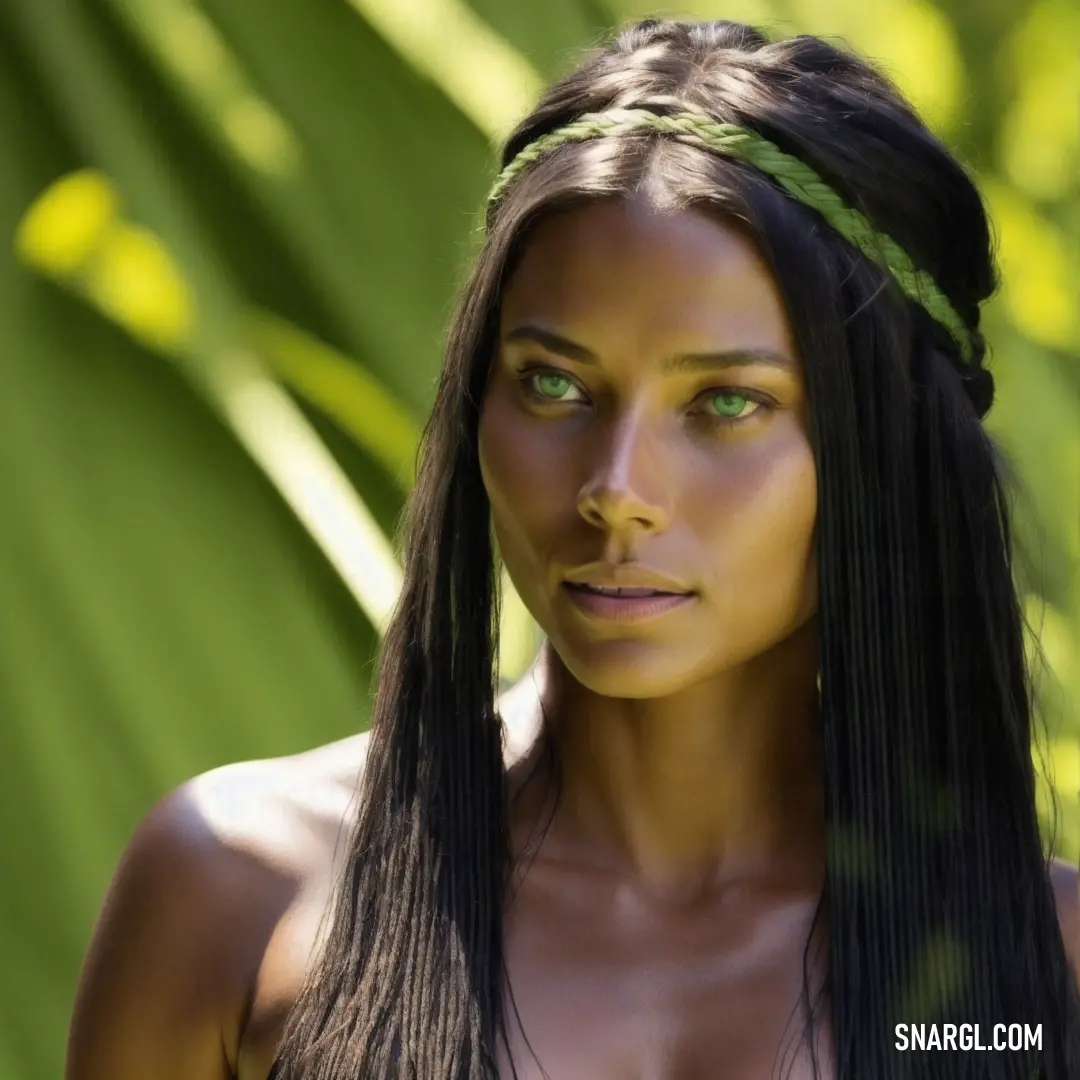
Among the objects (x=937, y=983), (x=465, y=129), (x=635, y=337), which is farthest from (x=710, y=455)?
(x=465, y=129)

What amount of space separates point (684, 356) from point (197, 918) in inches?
21.3

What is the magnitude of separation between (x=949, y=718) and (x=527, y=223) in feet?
1.53

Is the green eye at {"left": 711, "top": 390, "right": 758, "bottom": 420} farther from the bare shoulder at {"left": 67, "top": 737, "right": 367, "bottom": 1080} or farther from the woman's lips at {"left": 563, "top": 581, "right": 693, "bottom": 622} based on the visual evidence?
the bare shoulder at {"left": 67, "top": 737, "right": 367, "bottom": 1080}

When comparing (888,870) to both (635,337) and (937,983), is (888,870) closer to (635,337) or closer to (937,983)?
(937,983)

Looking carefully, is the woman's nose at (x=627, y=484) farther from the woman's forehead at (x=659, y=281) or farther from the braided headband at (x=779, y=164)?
the braided headband at (x=779, y=164)

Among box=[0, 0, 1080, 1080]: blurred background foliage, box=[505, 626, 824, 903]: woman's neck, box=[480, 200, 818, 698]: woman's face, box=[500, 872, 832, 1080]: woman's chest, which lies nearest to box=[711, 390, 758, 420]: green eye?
box=[480, 200, 818, 698]: woman's face

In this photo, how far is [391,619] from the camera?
1.43m

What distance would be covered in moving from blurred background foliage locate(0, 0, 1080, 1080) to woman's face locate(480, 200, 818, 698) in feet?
2.57

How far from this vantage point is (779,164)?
1292 millimetres

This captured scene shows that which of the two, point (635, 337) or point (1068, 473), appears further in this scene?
point (1068, 473)

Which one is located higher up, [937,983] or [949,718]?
[949,718]

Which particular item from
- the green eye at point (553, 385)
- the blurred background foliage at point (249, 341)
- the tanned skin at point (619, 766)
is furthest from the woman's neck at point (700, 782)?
the blurred background foliage at point (249, 341)

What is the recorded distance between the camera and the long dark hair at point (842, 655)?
4.19ft

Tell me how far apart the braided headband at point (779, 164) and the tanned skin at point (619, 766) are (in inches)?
2.9
